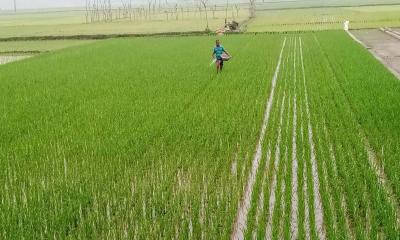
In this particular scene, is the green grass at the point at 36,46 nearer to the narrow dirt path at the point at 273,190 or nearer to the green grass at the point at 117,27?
the green grass at the point at 117,27

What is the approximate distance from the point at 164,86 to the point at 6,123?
15.0ft

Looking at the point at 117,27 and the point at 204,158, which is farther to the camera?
the point at 117,27

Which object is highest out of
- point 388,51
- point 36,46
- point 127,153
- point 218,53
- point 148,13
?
point 218,53

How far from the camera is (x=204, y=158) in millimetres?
6637

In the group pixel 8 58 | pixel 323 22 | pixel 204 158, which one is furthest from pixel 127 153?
pixel 323 22

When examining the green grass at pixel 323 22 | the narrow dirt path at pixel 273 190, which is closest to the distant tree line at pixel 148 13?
the green grass at pixel 323 22

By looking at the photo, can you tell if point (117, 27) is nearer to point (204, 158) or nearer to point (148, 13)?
point (148, 13)

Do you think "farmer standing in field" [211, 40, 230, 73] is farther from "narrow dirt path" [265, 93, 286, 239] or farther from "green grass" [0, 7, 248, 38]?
"green grass" [0, 7, 248, 38]

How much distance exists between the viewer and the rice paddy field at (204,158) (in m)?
4.62

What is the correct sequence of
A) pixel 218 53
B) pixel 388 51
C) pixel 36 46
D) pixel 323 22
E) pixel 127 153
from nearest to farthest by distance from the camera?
pixel 127 153
pixel 218 53
pixel 388 51
pixel 36 46
pixel 323 22

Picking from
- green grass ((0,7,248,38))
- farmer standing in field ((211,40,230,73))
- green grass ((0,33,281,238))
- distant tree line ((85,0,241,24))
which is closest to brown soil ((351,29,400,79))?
green grass ((0,33,281,238))

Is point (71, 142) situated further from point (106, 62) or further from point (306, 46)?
point (306, 46)

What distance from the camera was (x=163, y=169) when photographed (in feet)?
20.5

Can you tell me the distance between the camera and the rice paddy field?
4.62 meters
